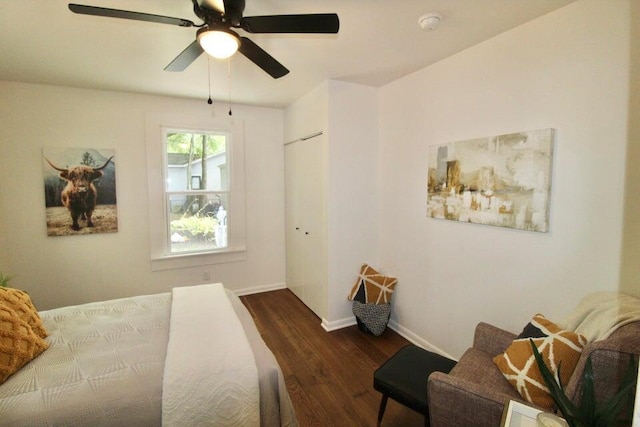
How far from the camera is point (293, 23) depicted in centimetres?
149

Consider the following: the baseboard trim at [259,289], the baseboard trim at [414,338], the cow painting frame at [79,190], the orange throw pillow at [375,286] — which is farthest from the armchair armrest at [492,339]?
the cow painting frame at [79,190]

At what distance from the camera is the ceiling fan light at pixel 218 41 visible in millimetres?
1531

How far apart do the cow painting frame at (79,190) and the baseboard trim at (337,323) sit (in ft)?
8.31

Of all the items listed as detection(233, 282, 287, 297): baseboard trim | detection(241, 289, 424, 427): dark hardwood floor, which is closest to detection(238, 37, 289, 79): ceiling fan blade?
detection(241, 289, 424, 427): dark hardwood floor

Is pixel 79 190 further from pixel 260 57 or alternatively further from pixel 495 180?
pixel 495 180

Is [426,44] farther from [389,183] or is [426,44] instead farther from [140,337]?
[140,337]

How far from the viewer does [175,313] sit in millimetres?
1947

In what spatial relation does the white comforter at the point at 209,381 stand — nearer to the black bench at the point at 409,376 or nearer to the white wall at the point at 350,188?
the black bench at the point at 409,376

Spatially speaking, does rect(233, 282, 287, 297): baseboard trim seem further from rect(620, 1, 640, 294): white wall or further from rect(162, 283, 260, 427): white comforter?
rect(620, 1, 640, 294): white wall

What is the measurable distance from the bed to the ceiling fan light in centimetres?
154

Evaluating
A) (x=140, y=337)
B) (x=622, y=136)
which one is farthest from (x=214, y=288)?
(x=622, y=136)

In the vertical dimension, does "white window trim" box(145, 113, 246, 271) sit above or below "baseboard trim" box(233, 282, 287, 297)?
above

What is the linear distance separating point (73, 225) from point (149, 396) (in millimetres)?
2768

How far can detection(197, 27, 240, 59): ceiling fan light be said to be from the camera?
1531mm
